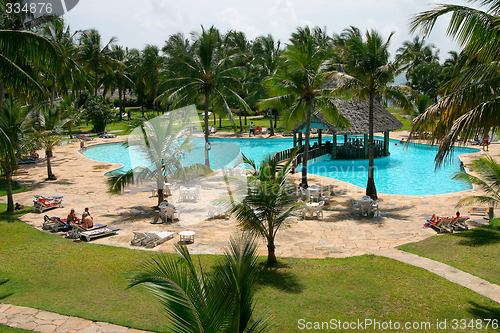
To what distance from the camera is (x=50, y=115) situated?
20672mm

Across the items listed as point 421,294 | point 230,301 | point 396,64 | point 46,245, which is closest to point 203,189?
point 46,245

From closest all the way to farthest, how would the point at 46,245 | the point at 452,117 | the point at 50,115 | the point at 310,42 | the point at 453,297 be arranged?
the point at 452,117
the point at 453,297
the point at 46,245
the point at 310,42
the point at 50,115

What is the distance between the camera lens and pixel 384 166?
25109 millimetres

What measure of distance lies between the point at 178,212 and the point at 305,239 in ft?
17.8

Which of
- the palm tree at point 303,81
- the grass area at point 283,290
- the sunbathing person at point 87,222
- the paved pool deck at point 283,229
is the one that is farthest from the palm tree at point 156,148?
the palm tree at point 303,81

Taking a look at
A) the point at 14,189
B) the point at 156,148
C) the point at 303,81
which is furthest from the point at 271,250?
the point at 14,189

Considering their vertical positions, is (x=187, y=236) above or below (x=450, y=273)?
above

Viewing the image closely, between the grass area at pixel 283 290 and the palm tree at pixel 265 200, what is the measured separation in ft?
4.07

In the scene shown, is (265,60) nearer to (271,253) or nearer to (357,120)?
(357,120)

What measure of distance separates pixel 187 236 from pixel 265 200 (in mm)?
3642

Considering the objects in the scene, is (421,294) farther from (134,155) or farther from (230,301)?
(134,155)

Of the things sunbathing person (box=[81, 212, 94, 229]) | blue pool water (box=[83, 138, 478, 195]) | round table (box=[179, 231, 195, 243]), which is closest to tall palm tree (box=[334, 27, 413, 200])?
blue pool water (box=[83, 138, 478, 195])

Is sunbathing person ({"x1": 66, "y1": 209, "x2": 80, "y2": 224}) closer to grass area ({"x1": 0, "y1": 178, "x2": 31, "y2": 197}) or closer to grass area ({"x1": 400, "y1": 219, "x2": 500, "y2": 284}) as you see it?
grass area ({"x1": 0, "y1": 178, "x2": 31, "y2": 197})

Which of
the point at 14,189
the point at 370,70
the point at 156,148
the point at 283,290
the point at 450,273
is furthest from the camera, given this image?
the point at 14,189
